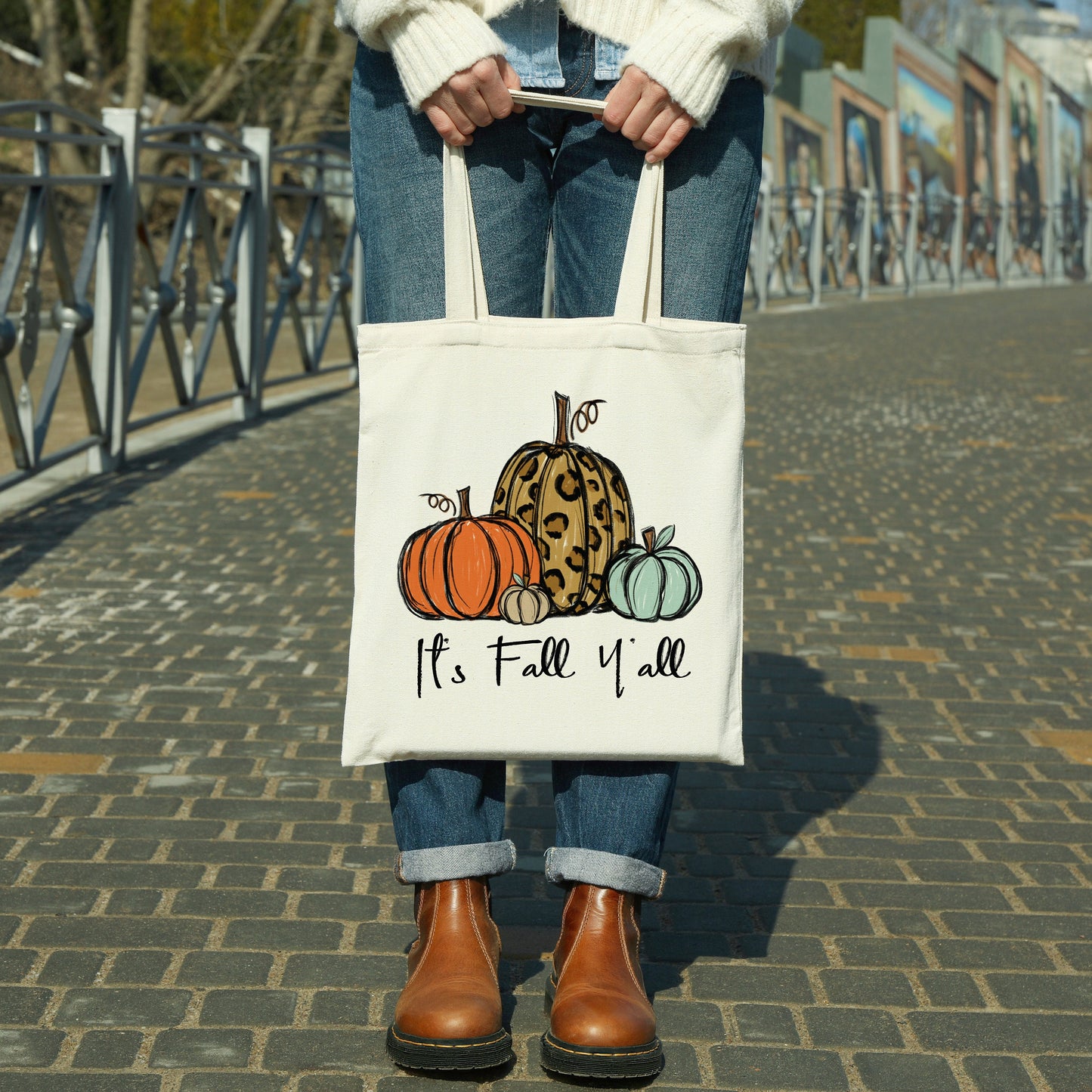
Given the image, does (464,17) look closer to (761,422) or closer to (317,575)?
(317,575)

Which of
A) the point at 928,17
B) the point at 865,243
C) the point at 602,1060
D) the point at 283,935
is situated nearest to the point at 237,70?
the point at 865,243

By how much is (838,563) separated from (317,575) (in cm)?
164

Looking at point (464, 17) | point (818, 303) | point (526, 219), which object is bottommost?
point (818, 303)

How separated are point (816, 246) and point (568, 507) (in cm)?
1813

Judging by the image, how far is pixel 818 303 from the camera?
19344 millimetres

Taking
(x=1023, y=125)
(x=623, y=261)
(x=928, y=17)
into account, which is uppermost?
(x=928, y=17)

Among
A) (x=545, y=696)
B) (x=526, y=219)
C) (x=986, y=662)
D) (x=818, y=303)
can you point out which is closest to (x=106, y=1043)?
(x=545, y=696)

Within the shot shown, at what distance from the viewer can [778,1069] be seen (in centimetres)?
210

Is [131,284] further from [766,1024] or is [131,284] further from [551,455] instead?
[766,1024]

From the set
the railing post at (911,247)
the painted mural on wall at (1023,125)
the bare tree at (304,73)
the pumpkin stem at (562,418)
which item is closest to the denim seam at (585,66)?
the pumpkin stem at (562,418)

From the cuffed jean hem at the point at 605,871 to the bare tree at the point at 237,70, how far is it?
1364cm

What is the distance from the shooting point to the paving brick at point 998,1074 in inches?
81.4

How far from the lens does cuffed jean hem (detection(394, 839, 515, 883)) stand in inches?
84.0

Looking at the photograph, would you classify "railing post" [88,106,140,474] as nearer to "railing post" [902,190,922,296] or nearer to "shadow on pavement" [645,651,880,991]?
"shadow on pavement" [645,651,880,991]
